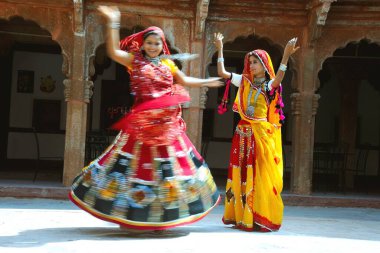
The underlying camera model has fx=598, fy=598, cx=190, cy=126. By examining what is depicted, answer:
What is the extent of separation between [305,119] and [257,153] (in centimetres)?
420

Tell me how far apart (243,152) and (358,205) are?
4.71 meters

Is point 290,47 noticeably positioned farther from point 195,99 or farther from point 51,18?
point 51,18

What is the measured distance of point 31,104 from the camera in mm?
14180

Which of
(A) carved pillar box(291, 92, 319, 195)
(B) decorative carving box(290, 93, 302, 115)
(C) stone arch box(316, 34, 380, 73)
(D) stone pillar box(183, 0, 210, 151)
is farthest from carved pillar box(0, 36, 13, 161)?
(C) stone arch box(316, 34, 380, 73)

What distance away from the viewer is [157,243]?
4867 mm

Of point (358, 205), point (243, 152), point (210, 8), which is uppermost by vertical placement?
point (210, 8)

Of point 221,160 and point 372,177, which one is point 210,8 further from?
point 372,177

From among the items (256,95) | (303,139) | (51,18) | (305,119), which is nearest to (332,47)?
(305,119)

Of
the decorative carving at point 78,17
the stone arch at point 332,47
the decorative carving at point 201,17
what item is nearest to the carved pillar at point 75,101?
the decorative carving at point 78,17

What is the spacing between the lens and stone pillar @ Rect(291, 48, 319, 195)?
9969 mm

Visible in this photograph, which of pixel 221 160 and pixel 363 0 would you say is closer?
pixel 363 0

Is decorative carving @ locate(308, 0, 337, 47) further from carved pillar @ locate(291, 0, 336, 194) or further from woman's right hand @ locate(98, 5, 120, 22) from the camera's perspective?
woman's right hand @ locate(98, 5, 120, 22)

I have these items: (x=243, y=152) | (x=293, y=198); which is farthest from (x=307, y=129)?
(x=243, y=152)

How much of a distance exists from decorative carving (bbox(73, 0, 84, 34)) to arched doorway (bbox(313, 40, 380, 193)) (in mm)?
4714
